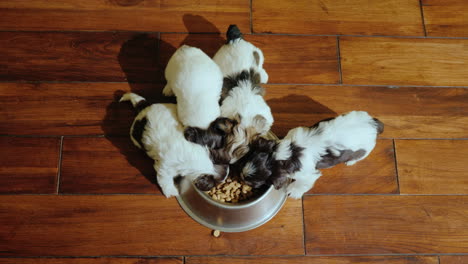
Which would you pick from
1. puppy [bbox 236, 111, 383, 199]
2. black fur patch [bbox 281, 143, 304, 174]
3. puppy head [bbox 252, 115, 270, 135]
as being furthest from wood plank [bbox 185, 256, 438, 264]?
puppy head [bbox 252, 115, 270, 135]

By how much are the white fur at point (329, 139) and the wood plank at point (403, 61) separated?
→ 482 mm

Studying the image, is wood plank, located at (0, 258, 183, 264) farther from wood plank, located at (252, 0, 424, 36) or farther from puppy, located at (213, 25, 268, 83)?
wood plank, located at (252, 0, 424, 36)

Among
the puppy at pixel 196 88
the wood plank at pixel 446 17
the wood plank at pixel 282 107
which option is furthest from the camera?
the wood plank at pixel 446 17

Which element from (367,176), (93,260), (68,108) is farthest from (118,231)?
(367,176)

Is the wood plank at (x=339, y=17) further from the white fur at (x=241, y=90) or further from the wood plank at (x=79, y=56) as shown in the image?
the wood plank at (x=79, y=56)

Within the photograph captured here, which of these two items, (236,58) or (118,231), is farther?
(118,231)

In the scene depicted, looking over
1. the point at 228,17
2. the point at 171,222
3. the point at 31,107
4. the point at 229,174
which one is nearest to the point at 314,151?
the point at 229,174

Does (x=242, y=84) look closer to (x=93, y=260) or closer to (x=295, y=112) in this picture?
(x=295, y=112)

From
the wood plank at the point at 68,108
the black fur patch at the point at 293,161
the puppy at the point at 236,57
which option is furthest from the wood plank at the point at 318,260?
the puppy at the point at 236,57

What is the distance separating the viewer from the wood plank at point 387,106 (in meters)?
1.89

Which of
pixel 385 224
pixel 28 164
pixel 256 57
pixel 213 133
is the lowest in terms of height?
pixel 385 224

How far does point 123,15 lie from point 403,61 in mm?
1551

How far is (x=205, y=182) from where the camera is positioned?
4.89ft

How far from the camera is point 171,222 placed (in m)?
1.73
